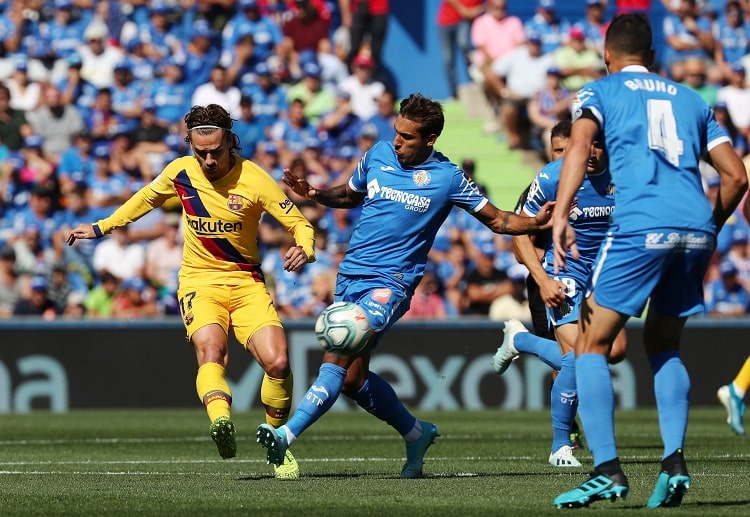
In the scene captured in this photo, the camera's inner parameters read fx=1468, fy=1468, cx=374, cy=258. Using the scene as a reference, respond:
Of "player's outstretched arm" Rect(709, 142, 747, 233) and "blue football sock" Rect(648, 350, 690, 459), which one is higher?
"player's outstretched arm" Rect(709, 142, 747, 233)

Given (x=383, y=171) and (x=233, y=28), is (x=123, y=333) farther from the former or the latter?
(x=383, y=171)

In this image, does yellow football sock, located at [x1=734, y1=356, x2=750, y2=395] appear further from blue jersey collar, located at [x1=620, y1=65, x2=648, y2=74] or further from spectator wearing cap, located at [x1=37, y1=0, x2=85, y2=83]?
spectator wearing cap, located at [x1=37, y1=0, x2=85, y2=83]

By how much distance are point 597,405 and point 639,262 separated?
722 mm

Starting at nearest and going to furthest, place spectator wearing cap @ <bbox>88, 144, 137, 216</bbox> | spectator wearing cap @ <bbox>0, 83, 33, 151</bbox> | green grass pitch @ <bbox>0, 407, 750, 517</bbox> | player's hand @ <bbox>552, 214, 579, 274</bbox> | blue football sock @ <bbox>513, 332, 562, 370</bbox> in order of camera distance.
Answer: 1. player's hand @ <bbox>552, 214, 579, 274</bbox>
2. green grass pitch @ <bbox>0, 407, 750, 517</bbox>
3. blue football sock @ <bbox>513, 332, 562, 370</bbox>
4. spectator wearing cap @ <bbox>88, 144, 137, 216</bbox>
5. spectator wearing cap @ <bbox>0, 83, 33, 151</bbox>

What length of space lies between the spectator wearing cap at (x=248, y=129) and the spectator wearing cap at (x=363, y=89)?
172 cm

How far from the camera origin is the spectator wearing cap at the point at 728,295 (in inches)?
789

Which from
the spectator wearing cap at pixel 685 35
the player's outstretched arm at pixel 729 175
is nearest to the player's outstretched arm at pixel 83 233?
the player's outstretched arm at pixel 729 175

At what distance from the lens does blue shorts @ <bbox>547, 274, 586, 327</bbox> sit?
33.8 feet

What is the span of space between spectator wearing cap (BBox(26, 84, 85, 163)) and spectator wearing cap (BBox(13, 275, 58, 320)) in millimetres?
3520

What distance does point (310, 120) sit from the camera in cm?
2295

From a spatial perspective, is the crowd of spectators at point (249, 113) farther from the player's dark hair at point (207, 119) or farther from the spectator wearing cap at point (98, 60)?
the player's dark hair at point (207, 119)

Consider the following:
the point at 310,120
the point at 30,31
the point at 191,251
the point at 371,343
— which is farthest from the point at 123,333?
the point at 371,343

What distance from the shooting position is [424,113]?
29.8ft

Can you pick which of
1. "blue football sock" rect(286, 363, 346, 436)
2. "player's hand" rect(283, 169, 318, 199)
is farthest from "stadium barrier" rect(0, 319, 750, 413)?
"blue football sock" rect(286, 363, 346, 436)
